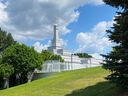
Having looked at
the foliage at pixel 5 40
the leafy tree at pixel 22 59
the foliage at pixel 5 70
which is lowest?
the foliage at pixel 5 70

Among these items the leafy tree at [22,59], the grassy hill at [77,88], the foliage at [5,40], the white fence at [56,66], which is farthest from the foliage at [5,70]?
the foliage at [5,40]

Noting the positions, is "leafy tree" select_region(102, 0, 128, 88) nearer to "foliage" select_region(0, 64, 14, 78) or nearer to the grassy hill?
the grassy hill

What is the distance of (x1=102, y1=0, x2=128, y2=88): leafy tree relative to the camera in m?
7.30

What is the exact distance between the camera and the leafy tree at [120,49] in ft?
24.0

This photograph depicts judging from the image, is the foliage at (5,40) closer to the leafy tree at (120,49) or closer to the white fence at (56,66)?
the white fence at (56,66)

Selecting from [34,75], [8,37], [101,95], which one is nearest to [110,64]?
[101,95]

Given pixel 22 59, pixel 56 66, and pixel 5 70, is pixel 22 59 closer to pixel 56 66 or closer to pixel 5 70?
pixel 5 70

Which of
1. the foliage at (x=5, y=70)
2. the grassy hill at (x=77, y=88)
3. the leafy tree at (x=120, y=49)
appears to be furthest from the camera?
the foliage at (x=5, y=70)

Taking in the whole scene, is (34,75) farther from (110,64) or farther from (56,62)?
(110,64)

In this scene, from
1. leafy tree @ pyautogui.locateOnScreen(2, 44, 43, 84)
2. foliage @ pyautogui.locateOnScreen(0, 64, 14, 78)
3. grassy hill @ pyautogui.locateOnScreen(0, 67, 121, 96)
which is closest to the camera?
grassy hill @ pyautogui.locateOnScreen(0, 67, 121, 96)

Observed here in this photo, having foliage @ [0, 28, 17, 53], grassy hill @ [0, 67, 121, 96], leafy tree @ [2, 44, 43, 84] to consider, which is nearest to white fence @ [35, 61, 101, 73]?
leafy tree @ [2, 44, 43, 84]

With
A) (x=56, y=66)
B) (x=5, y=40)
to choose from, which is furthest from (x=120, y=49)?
(x=5, y=40)

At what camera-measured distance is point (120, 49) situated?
748 cm

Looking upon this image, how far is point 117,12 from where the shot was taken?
830cm
